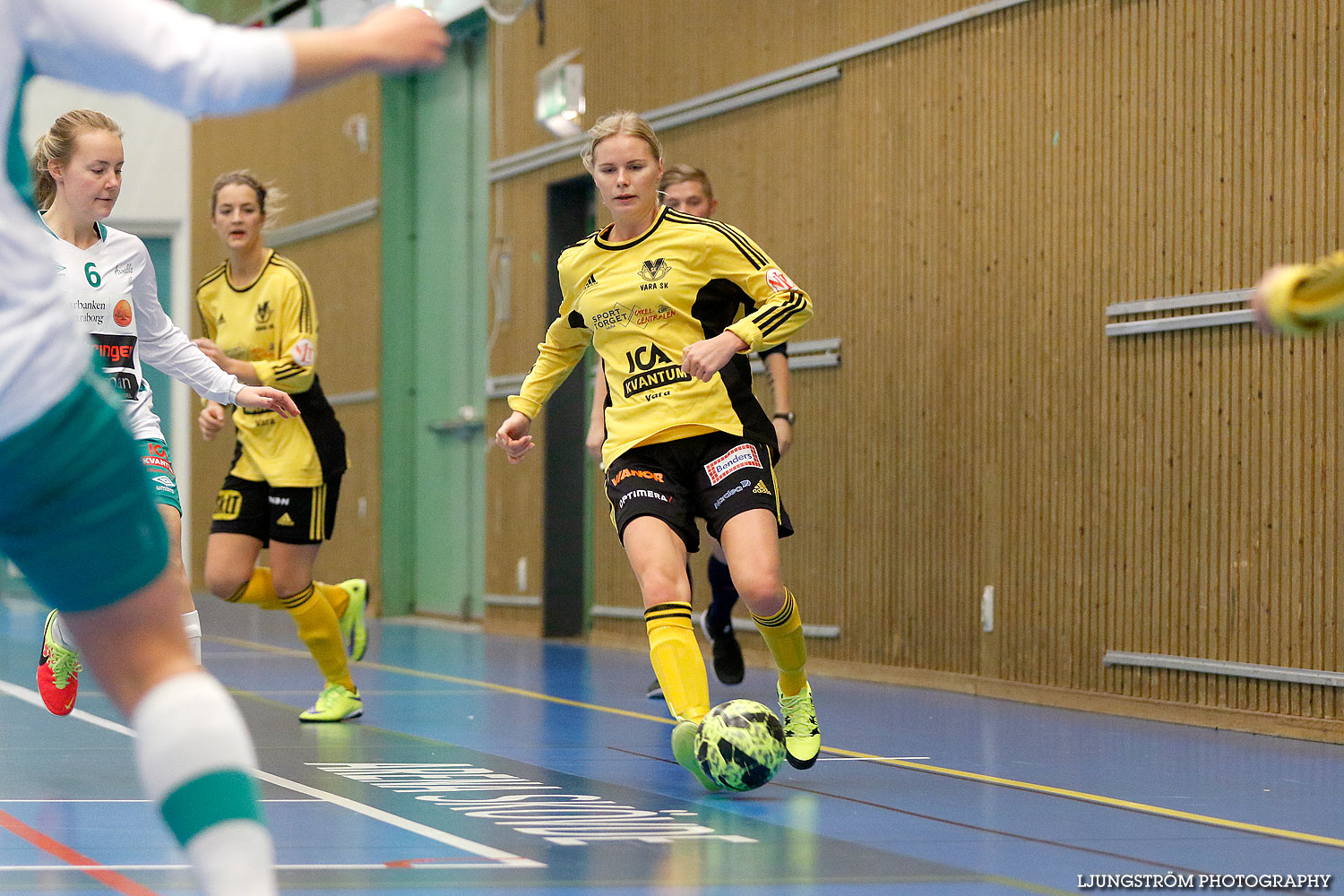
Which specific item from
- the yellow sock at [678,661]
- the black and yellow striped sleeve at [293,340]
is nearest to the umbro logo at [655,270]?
the yellow sock at [678,661]

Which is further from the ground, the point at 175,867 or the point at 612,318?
the point at 612,318

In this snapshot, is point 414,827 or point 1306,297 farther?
point 414,827

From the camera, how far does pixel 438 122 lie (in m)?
14.2

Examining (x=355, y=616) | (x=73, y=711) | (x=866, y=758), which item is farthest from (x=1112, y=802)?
(x=73, y=711)

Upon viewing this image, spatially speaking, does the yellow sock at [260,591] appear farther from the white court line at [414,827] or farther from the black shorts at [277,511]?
the white court line at [414,827]

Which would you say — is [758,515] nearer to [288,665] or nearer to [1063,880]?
[1063,880]

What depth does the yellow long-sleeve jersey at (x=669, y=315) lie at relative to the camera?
492 cm

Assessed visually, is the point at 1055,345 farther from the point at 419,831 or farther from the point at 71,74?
the point at 71,74

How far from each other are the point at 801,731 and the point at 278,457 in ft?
8.58

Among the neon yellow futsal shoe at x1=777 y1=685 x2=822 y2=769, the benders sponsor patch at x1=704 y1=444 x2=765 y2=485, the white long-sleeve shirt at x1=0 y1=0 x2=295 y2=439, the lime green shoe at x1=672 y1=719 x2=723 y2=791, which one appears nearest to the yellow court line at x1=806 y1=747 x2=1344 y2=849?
the neon yellow futsal shoe at x1=777 y1=685 x2=822 y2=769

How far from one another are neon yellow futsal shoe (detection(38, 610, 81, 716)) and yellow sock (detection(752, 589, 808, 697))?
93.5 inches

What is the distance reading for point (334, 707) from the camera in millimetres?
6484

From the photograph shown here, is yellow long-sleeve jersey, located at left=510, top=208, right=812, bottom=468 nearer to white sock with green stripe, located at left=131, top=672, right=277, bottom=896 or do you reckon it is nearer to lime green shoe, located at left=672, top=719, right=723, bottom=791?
lime green shoe, located at left=672, top=719, right=723, bottom=791

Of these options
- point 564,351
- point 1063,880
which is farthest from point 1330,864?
point 564,351
